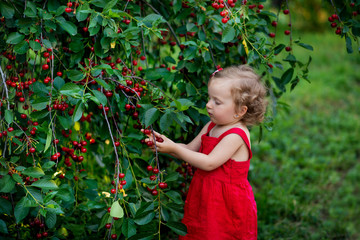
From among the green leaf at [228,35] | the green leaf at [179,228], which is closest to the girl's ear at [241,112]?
the green leaf at [228,35]

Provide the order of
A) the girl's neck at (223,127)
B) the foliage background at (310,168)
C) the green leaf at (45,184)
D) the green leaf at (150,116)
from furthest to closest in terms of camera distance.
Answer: the foliage background at (310,168) < the girl's neck at (223,127) < the green leaf at (150,116) < the green leaf at (45,184)

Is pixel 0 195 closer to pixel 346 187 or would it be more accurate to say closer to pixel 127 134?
pixel 127 134

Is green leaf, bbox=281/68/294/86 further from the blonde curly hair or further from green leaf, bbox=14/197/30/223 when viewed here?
green leaf, bbox=14/197/30/223

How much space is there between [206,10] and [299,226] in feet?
5.64

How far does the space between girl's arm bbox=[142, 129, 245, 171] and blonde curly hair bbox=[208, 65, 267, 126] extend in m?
0.14

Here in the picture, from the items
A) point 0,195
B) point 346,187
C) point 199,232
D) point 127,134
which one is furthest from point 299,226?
point 0,195

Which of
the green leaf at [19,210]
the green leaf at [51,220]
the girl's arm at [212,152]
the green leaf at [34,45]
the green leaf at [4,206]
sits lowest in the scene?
the green leaf at [51,220]

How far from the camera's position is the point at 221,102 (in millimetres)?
1829

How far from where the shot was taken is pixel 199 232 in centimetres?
188

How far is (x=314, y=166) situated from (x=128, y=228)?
265 centimetres

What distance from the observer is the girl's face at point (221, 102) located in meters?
1.82

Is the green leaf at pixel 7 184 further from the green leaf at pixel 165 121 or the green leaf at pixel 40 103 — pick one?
the green leaf at pixel 165 121

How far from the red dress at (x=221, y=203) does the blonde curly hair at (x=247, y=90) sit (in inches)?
4.6

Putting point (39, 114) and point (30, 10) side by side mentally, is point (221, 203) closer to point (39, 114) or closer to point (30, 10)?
point (39, 114)
